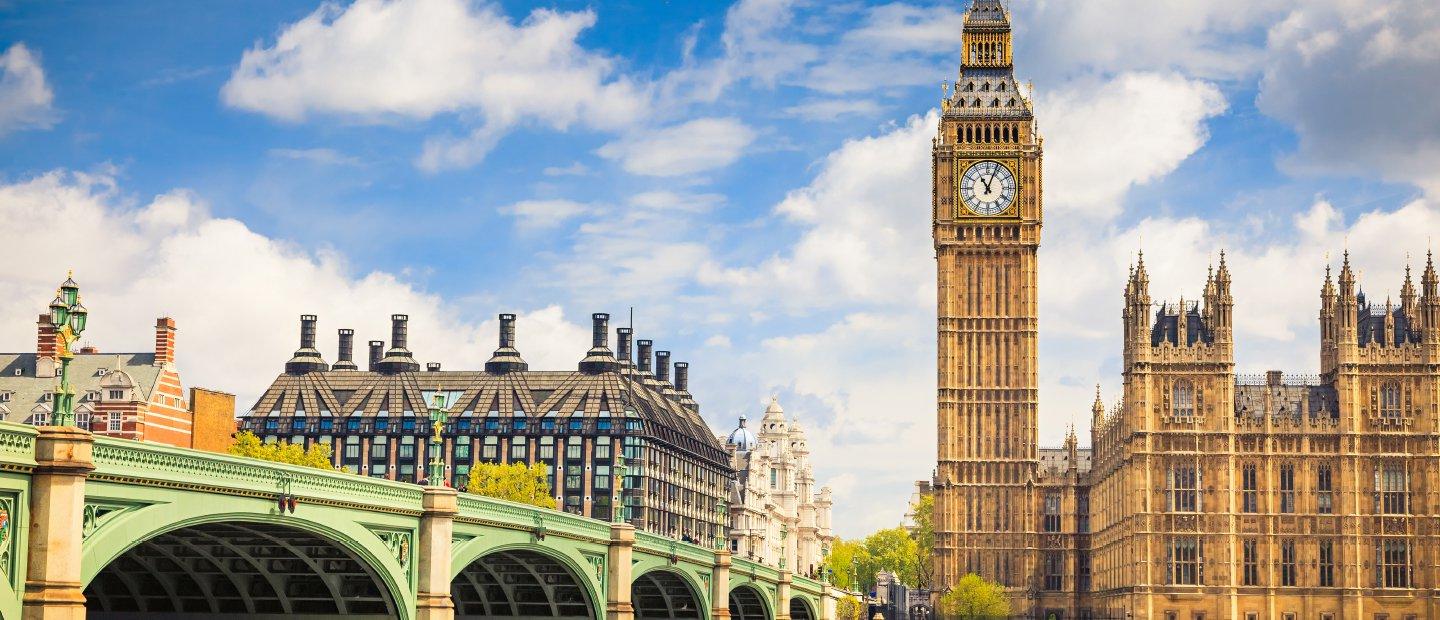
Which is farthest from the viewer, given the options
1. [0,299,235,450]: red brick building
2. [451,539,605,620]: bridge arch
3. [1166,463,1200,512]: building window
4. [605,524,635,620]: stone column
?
[1166,463,1200,512]: building window

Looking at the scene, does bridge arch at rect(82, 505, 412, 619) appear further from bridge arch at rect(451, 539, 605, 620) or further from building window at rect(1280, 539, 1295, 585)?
building window at rect(1280, 539, 1295, 585)

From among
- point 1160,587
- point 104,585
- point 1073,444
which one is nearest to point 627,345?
point 1073,444

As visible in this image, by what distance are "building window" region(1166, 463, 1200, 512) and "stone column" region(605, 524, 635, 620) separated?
6992 cm

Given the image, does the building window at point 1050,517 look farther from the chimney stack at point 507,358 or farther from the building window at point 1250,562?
the chimney stack at point 507,358

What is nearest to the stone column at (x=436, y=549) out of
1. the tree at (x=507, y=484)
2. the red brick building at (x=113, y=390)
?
the red brick building at (x=113, y=390)

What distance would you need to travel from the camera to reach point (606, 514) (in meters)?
Answer: 174

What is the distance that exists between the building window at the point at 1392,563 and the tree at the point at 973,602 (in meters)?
31.3

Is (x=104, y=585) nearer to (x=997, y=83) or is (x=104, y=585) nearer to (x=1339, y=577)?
(x=1339, y=577)

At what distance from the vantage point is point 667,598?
92.9 metres

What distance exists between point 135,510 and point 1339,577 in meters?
107

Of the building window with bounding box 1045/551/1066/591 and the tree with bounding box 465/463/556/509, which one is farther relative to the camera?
the building window with bounding box 1045/551/1066/591

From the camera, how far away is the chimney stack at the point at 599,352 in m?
183

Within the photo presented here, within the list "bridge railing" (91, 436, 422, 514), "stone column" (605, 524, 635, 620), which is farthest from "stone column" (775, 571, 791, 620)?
"bridge railing" (91, 436, 422, 514)

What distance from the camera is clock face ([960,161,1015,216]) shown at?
538 feet
